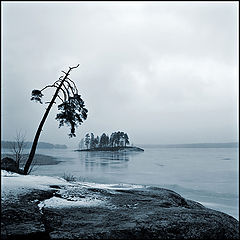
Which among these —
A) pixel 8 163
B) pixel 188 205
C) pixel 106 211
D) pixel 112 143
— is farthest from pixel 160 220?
pixel 112 143

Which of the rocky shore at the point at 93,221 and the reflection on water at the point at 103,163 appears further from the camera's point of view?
the reflection on water at the point at 103,163

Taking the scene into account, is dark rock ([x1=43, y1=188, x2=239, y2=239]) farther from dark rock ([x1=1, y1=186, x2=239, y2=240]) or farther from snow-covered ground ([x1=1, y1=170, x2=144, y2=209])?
snow-covered ground ([x1=1, y1=170, x2=144, y2=209])

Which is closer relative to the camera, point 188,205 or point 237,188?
point 188,205

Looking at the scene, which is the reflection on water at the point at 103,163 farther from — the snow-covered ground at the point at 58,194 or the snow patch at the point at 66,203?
the snow patch at the point at 66,203

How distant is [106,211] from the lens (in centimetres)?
489

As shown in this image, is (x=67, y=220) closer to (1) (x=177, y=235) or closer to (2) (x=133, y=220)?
(2) (x=133, y=220)

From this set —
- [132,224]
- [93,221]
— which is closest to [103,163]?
[93,221]

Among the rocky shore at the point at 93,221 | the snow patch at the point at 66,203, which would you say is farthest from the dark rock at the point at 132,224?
the snow patch at the point at 66,203

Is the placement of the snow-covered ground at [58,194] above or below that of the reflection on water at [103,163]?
above

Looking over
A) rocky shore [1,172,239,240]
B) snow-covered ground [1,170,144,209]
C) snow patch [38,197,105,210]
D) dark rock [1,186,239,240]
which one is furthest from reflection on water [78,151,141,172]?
dark rock [1,186,239,240]

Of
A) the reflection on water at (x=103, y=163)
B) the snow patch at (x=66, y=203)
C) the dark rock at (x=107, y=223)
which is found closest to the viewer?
the dark rock at (x=107, y=223)

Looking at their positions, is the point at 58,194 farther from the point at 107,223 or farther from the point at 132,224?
the point at 132,224

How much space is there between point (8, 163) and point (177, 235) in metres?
8.13

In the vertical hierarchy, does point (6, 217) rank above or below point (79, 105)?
below
